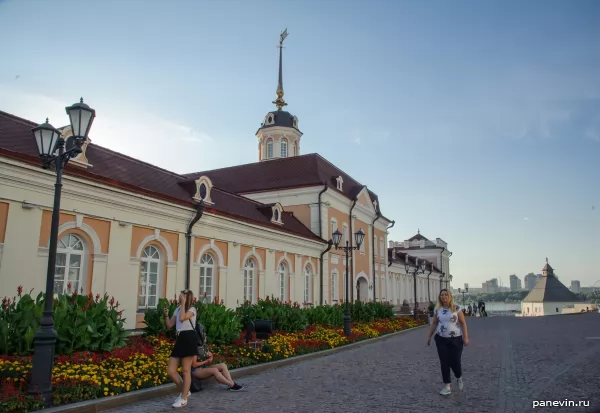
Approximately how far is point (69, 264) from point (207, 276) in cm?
612

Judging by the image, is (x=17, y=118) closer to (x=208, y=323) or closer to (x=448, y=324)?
(x=208, y=323)

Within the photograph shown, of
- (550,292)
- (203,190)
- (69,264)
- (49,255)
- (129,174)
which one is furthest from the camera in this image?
(550,292)

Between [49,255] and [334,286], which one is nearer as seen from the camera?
[49,255]

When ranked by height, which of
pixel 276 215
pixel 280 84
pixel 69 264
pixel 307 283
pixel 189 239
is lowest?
pixel 307 283

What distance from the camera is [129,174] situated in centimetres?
1641

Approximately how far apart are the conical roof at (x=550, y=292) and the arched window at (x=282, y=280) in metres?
69.6

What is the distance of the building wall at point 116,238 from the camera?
11.9 meters

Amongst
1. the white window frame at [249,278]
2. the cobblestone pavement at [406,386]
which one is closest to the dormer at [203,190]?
the white window frame at [249,278]

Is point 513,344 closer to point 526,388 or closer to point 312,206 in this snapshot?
point 526,388

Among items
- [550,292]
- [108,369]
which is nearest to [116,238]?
[108,369]

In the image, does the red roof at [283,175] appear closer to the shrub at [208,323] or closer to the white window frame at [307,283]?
the white window frame at [307,283]

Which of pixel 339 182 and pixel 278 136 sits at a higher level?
pixel 278 136

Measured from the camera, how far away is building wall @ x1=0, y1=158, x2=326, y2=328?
1189cm

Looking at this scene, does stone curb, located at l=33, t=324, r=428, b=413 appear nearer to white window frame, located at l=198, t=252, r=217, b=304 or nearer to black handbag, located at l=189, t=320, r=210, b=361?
black handbag, located at l=189, t=320, r=210, b=361
